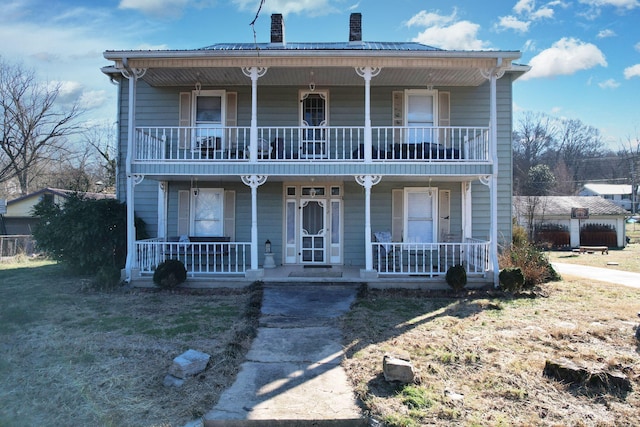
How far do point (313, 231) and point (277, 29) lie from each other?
725 centimetres

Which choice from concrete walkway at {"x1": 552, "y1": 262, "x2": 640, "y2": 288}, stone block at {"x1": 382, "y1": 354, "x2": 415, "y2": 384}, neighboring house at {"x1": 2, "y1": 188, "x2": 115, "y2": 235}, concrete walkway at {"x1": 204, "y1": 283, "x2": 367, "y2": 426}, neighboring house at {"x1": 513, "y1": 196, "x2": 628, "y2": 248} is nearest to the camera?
concrete walkway at {"x1": 204, "y1": 283, "x2": 367, "y2": 426}

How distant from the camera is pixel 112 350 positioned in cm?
596

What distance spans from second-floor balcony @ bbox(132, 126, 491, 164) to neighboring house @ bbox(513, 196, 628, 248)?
1894cm

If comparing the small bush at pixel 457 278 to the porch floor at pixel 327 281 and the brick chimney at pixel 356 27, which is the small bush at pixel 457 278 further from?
the brick chimney at pixel 356 27

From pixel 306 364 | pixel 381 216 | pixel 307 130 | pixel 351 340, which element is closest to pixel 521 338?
pixel 351 340

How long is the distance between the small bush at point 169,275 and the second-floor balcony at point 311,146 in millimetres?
2726

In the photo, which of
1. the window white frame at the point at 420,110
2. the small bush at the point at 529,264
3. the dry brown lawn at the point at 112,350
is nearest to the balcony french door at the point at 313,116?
the window white frame at the point at 420,110

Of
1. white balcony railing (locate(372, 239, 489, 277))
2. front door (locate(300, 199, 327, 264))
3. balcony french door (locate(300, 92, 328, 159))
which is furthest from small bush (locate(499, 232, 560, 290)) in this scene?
balcony french door (locate(300, 92, 328, 159))

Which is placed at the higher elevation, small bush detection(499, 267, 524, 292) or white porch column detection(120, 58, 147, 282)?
white porch column detection(120, 58, 147, 282)

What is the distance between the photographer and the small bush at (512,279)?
9773 mm

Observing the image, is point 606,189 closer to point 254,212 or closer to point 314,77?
point 314,77

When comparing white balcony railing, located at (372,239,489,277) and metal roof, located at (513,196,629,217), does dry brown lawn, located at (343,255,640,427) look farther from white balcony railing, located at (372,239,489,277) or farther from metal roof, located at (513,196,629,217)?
metal roof, located at (513,196,629,217)

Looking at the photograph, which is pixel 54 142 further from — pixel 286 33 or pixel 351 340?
pixel 351 340

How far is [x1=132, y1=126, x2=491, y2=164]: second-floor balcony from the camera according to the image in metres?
10.8
